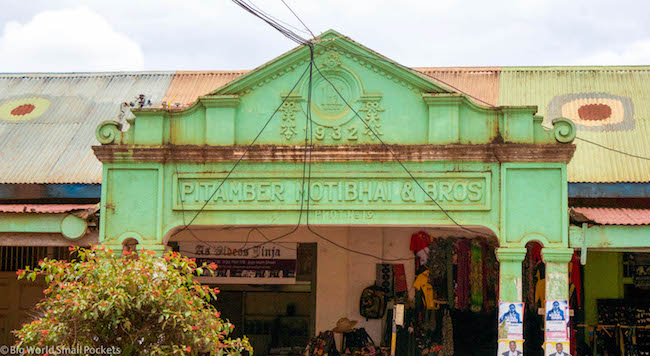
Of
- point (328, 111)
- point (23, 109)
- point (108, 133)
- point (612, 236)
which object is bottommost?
point (612, 236)

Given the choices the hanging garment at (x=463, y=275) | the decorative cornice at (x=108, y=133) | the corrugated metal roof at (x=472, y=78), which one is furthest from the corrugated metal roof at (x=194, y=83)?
the hanging garment at (x=463, y=275)

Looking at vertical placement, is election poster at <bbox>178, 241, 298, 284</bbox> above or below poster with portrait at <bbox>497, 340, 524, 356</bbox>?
above

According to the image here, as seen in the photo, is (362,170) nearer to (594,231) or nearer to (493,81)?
(594,231)

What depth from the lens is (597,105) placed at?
1841 centimetres

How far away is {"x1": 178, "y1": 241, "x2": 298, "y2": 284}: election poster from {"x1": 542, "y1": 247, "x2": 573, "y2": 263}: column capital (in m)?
6.39

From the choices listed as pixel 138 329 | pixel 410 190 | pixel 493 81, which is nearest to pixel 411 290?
pixel 410 190

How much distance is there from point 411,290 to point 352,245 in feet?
5.46

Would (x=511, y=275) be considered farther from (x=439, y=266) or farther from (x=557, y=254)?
(x=439, y=266)

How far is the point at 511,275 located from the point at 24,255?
11.4 m

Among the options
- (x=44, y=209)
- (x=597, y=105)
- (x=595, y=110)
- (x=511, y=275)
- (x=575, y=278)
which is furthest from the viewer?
(x=597, y=105)

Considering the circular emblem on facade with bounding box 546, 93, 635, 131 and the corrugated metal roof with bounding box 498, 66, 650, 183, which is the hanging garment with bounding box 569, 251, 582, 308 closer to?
the corrugated metal roof with bounding box 498, 66, 650, 183

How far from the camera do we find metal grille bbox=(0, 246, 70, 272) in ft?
61.1

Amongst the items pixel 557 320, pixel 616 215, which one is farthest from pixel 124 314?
pixel 616 215

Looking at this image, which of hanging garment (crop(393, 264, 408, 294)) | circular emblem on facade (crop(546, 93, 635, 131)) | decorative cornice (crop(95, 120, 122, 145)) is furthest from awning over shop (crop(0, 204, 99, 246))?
circular emblem on facade (crop(546, 93, 635, 131))
